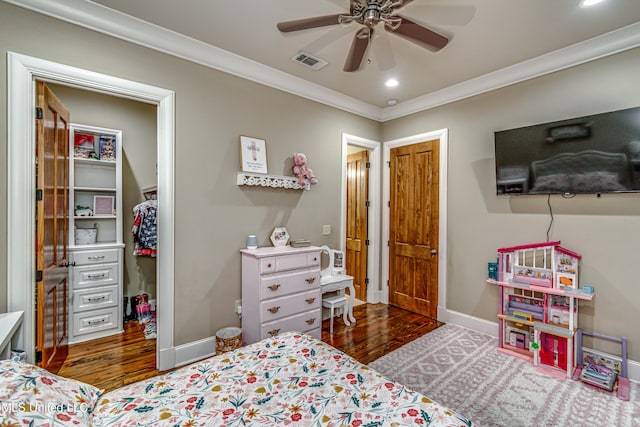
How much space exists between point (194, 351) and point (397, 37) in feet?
10.7

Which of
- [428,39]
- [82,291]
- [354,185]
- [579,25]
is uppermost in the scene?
[579,25]

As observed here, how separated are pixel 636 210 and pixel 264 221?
325 centimetres

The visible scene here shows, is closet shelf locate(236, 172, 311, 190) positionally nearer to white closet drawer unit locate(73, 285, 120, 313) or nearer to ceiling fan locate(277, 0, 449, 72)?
ceiling fan locate(277, 0, 449, 72)

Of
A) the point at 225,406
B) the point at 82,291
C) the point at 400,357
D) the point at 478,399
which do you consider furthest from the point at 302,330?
the point at 82,291

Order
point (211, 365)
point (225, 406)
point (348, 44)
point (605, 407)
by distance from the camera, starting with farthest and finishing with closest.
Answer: point (348, 44) → point (605, 407) → point (211, 365) → point (225, 406)

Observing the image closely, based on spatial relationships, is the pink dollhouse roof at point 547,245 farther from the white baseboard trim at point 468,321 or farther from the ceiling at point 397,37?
the ceiling at point 397,37

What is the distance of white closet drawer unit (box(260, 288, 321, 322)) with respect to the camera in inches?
106

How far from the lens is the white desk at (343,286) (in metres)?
3.38

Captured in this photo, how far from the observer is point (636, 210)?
237cm

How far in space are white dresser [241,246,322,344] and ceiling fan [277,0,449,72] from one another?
1840 mm

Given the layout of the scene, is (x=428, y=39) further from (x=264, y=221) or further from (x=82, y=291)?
(x=82, y=291)

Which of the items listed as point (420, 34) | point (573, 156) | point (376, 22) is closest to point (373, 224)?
point (573, 156)

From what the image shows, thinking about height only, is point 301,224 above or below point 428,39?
below

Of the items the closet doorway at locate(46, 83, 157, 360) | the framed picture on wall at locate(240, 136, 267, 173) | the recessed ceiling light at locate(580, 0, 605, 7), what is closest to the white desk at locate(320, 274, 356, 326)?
the framed picture on wall at locate(240, 136, 267, 173)
